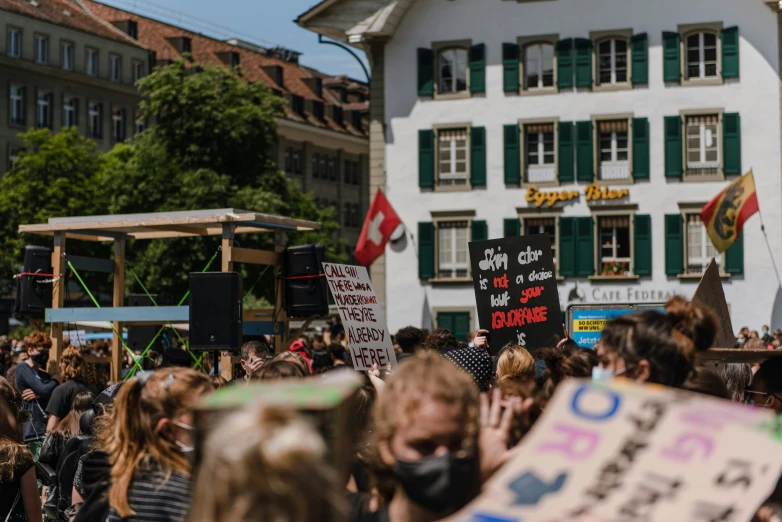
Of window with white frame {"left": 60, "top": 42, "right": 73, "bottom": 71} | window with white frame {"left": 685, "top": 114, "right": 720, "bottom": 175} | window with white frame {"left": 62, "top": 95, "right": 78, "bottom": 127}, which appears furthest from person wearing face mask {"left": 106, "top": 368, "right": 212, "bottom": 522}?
window with white frame {"left": 62, "top": 95, "right": 78, "bottom": 127}

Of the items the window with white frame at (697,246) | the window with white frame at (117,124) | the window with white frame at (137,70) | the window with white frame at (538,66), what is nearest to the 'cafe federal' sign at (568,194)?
the window with white frame at (697,246)

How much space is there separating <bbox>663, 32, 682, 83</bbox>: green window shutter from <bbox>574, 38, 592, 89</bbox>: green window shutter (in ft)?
6.59

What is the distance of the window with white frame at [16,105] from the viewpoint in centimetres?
6091

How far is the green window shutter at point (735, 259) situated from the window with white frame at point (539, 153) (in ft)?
16.7

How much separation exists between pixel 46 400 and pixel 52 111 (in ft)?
172

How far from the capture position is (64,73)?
6281cm

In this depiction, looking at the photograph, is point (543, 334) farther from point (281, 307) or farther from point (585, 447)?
point (585, 447)

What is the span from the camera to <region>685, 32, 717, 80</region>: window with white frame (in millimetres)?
35188

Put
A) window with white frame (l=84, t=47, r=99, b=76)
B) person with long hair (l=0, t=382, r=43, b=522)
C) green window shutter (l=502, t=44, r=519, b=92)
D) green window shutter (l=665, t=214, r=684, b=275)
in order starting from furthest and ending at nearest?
window with white frame (l=84, t=47, r=99, b=76), green window shutter (l=502, t=44, r=519, b=92), green window shutter (l=665, t=214, r=684, b=275), person with long hair (l=0, t=382, r=43, b=522)

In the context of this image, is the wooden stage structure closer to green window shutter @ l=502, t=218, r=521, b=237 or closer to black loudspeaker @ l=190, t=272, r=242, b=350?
black loudspeaker @ l=190, t=272, r=242, b=350

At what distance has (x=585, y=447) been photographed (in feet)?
8.16

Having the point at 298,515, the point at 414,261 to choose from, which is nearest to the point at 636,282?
the point at 414,261

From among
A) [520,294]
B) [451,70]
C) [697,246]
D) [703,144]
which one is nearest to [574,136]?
[703,144]

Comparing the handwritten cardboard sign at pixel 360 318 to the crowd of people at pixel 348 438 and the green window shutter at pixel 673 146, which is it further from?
the green window shutter at pixel 673 146
